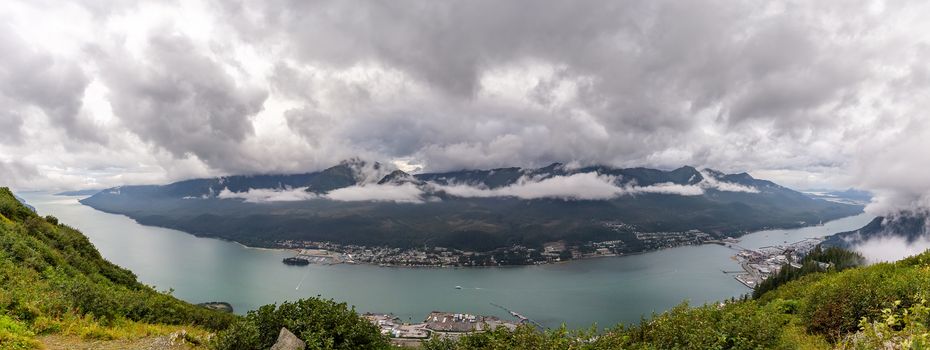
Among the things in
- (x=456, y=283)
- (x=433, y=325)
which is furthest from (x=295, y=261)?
(x=433, y=325)

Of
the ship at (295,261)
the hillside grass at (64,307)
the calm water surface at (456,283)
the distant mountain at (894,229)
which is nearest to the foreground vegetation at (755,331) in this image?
the hillside grass at (64,307)

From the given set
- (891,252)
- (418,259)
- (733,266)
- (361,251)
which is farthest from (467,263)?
(891,252)

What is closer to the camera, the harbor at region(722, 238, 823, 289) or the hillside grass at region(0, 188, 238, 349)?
the hillside grass at region(0, 188, 238, 349)

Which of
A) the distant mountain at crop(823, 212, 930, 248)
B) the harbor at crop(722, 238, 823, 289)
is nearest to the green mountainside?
the harbor at crop(722, 238, 823, 289)

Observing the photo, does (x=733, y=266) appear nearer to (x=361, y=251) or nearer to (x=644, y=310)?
(x=644, y=310)

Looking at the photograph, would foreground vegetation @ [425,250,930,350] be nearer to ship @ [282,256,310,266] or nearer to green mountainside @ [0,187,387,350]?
green mountainside @ [0,187,387,350]

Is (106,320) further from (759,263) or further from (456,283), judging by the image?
(759,263)
